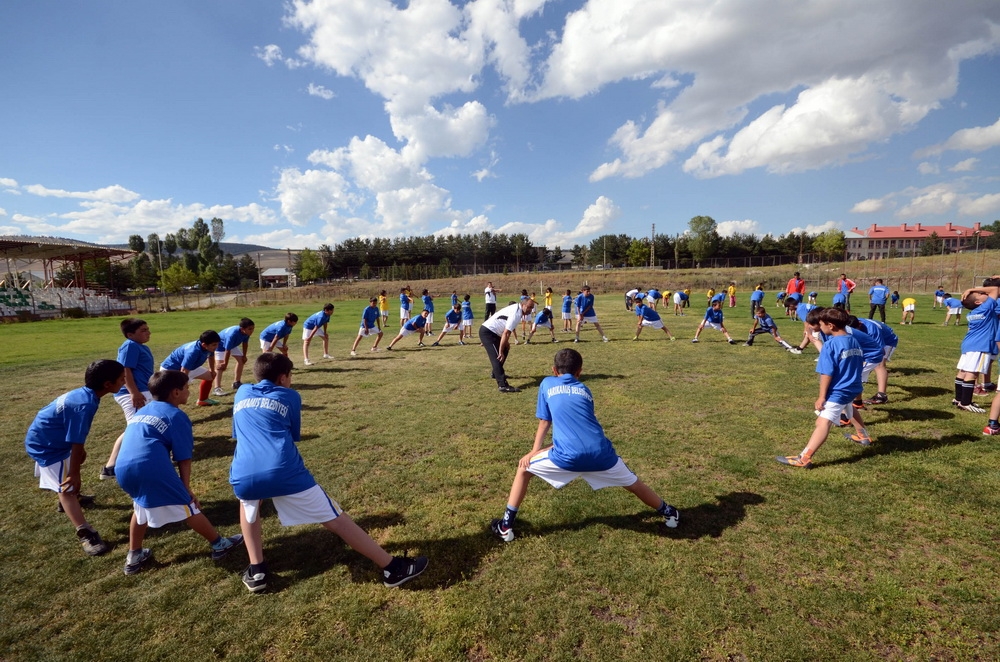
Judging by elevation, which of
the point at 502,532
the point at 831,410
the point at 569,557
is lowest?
the point at 569,557

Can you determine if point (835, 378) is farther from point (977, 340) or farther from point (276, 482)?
point (276, 482)

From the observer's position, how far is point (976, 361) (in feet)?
22.7

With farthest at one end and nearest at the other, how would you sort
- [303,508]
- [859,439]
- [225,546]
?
[859,439] < [225,546] < [303,508]

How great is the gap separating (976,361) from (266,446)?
33.3 ft

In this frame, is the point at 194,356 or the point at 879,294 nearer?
the point at 194,356

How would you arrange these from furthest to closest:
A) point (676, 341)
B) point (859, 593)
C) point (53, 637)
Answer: point (676, 341), point (859, 593), point (53, 637)

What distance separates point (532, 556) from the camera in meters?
3.77

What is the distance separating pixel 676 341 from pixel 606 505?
1165cm

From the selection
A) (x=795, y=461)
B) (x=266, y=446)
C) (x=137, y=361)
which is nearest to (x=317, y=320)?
(x=137, y=361)

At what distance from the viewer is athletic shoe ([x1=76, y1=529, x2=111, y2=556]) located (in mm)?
3986

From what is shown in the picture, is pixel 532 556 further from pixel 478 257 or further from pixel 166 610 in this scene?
pixel 478 257

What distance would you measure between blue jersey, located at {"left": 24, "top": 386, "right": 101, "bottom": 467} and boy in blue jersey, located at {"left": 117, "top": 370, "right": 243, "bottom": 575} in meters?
0.96

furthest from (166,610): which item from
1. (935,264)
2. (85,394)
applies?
(935,264)

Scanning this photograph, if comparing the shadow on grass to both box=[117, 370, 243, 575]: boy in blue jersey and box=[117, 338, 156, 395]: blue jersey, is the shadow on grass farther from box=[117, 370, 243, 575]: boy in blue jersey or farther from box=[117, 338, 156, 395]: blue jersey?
box=[117, 338, 156, 395]: blue jersey
